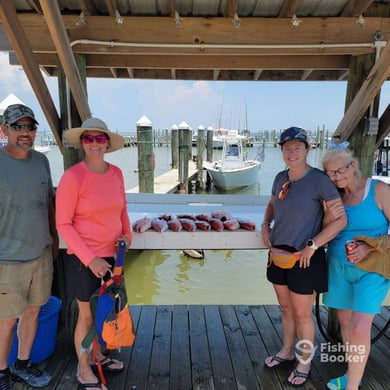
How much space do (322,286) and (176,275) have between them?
18.9 feet

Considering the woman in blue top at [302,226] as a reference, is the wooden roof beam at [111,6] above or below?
above

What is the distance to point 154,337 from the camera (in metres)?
2.91

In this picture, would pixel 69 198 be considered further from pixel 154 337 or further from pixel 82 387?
pixel 154 337

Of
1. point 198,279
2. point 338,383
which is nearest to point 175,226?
point 338,383

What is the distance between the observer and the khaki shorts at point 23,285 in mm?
1949

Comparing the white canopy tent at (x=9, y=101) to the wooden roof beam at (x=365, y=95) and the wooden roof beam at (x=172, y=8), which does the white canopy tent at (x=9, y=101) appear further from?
the wooden roof beam at (x=365, y=95)

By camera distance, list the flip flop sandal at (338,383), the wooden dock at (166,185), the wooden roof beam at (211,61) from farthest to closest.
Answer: the wooden dock at (166,185), the wooden roof beam at (211,61), the flip flop sandal at (338,383)

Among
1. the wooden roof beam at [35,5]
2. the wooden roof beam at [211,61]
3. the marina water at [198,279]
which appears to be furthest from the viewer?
the marina water at [198,279]

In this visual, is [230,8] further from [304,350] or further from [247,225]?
[304,350]

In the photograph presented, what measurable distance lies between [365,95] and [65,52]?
7.29 ft

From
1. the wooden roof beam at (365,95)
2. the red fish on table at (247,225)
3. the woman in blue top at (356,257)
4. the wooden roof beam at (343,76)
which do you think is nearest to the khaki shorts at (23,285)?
the red fish on table at (247,225)

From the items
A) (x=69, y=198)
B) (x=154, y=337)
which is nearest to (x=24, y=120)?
(x=69, y=198)

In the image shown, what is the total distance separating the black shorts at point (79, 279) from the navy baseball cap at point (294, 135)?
1.32 metres

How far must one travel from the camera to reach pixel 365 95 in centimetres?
255
